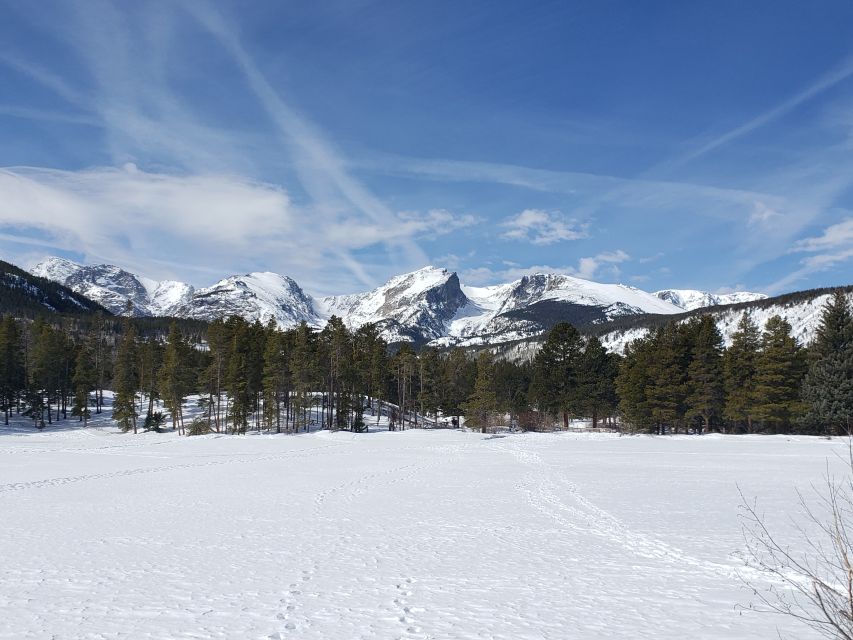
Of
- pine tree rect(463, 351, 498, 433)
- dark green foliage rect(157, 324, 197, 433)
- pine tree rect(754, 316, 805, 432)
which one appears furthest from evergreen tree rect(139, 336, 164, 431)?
pine tree rect(754, 316, 805, 432)

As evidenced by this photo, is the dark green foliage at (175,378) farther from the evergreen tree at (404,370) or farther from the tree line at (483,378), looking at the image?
the evergreen tree at (404,370)

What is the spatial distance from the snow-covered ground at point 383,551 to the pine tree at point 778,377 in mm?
21266

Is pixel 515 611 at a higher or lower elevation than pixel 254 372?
lower

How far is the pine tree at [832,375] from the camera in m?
44.9

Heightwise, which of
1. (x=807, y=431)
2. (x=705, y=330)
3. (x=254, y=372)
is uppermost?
(x=705, y=330)

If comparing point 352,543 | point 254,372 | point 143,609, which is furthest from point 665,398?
point 143,609

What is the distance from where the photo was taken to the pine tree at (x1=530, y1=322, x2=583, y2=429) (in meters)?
66.4

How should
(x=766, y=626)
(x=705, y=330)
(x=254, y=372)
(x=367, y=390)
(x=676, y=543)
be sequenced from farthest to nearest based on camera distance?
(x=367, y=390)
(x=254, y=372)
(x=705, y=330)
(x=676, y=543)
(x=766, y=626)

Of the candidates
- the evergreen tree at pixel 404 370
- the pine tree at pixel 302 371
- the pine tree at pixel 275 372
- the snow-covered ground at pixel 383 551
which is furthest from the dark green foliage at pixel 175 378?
the snow-covered ground at pixel 383 551

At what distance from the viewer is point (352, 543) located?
13539mm

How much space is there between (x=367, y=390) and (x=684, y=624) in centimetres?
7053

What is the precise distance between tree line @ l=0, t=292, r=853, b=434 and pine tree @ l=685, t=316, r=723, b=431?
14 centimetres

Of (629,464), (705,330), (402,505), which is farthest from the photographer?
(705,330)

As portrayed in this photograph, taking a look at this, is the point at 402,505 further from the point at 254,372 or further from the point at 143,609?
the point at 254,372
